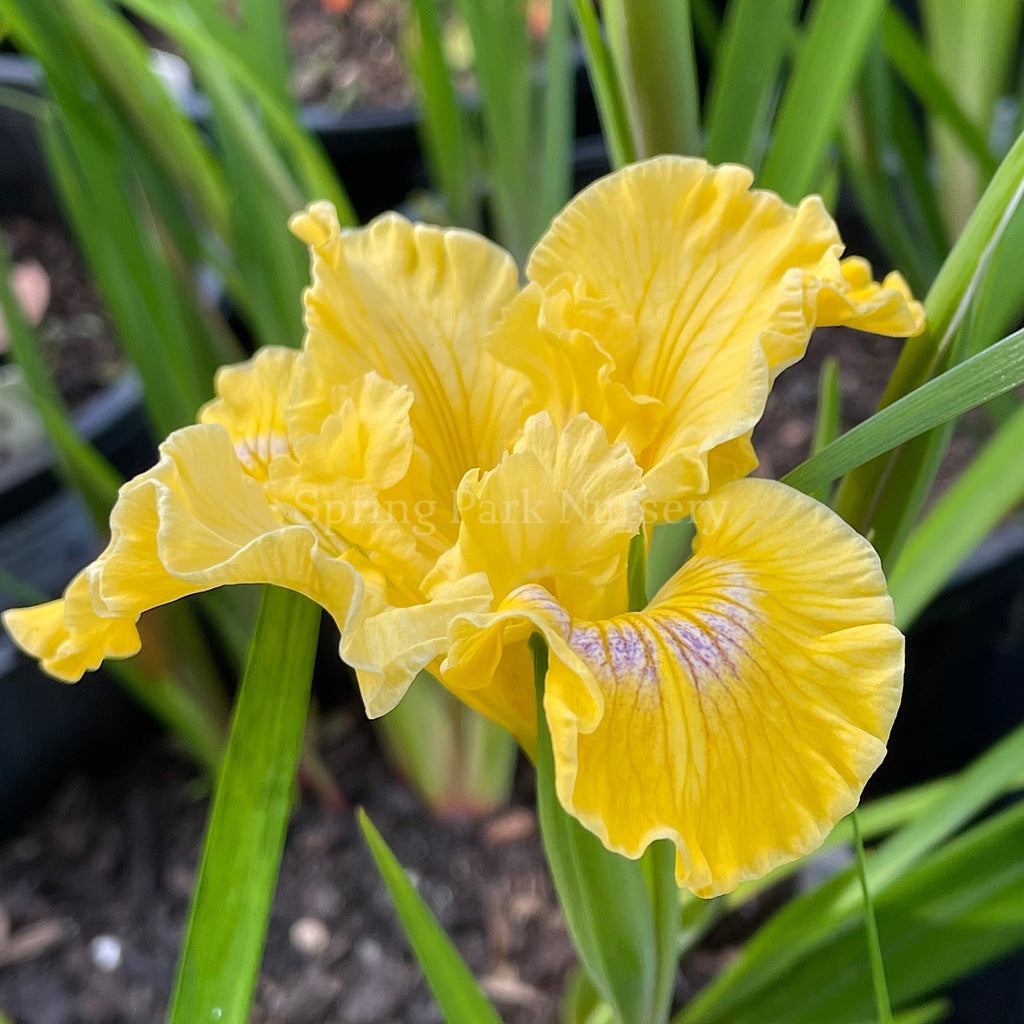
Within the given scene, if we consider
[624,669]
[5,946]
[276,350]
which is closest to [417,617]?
[624,669]

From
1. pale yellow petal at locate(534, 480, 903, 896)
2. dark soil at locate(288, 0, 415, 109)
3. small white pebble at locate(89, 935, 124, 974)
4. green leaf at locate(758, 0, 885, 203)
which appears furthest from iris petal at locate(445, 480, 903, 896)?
dark soil at locate(288, 0, 415, 109)

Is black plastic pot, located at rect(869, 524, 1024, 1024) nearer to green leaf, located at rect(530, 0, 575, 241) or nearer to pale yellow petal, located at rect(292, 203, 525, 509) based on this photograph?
green leaf, located at rect(530, 0, 575, 241)

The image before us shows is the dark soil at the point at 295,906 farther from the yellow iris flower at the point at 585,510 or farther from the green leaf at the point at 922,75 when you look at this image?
the green leaf at the point at 922,75

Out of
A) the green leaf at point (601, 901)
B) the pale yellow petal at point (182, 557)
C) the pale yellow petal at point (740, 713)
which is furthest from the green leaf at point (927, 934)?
the pale yellow petal at point (182, 557)

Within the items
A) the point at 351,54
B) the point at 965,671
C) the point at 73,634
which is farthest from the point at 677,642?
the point at 351,54

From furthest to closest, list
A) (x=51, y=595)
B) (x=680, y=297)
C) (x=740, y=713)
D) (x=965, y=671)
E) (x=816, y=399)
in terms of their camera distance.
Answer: (x=816, y=399), (x=965, y=671), (x=51, y=595), (x=680, y=297), (x=740, y=713)

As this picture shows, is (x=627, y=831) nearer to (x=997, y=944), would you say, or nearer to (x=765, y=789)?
(x=765, y=789)

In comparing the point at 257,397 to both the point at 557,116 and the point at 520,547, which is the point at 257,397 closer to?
the point at 520,547
